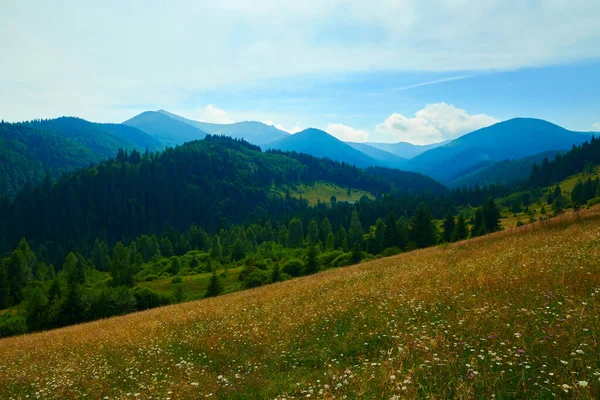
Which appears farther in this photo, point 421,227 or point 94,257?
point 94,257

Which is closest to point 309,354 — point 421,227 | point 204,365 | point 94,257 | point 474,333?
Answer: point 204,365

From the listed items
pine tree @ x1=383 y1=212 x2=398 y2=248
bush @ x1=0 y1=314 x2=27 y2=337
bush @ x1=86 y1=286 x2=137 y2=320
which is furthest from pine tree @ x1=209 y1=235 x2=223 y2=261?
bush @ x1=0 y1=314 x2=27 y2=337

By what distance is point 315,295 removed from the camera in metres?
17.7

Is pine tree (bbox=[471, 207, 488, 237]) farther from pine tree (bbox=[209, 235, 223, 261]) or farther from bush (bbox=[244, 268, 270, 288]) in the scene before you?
pine tree (bbox=[209, 235, 223, 261])

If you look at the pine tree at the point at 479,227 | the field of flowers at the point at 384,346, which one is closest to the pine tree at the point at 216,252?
the pine tree at the point at 479,227

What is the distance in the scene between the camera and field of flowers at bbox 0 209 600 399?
6617mm

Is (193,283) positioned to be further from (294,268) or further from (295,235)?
(295,235)

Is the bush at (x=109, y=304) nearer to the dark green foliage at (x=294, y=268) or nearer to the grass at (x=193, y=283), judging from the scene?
the grass at (x=193, y=283)

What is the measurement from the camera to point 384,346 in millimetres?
9438

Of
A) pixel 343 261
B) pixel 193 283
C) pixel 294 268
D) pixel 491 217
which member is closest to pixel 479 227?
pixel 491 217

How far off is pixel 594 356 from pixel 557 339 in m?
0.89

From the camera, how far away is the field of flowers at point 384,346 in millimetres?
6617

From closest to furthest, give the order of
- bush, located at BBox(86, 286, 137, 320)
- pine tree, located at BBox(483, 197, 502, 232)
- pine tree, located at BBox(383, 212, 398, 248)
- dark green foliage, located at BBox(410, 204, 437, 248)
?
bush, located at BBox(86, 286, 137, 320) → pine tree, located at BBox(483, 197, 502, 232) → dark green foliage, located at BBox(410, 204, 437, 248) → pine tree, located at BBox(383, 212, 398, 248)

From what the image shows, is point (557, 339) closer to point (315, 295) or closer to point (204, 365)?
point (204, 365)
